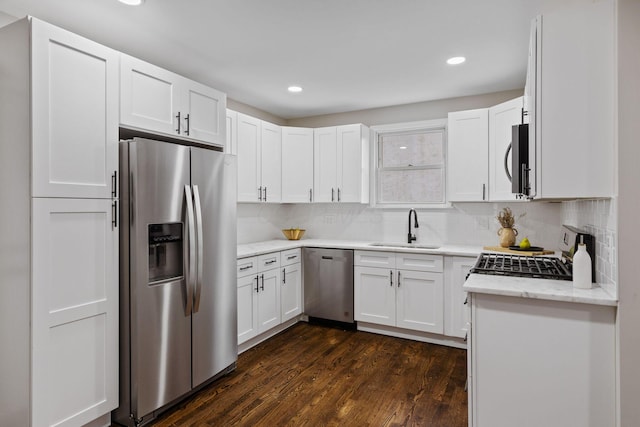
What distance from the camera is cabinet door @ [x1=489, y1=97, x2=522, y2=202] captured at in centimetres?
333

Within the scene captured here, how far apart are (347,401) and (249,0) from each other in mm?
2640

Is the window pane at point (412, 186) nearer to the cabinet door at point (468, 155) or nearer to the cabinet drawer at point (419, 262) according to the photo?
the cabinet door at point (468, 155)

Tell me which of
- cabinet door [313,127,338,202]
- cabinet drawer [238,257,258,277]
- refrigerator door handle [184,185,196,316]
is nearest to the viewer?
refrigerator door handle [184,185,196,316]

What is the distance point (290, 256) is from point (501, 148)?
2.36 metres

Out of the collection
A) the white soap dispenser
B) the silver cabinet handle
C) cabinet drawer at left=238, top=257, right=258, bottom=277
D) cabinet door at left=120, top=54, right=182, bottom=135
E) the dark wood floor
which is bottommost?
the dark wood floor

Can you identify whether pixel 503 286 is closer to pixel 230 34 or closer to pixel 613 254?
pixel 613 254

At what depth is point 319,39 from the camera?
8.77 feet

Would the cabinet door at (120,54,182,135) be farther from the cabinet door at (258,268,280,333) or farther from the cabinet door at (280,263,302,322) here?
the cabinet door at (280,263,302,322)

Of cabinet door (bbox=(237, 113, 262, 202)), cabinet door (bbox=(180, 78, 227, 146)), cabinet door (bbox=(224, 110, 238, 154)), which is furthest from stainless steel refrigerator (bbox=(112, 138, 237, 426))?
cabinet door (bbox=(237, 113, 262, 202))

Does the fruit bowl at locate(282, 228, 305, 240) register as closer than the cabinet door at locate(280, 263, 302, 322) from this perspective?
No

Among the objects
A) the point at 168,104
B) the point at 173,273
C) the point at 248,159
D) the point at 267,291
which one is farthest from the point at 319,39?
the point at 267,291

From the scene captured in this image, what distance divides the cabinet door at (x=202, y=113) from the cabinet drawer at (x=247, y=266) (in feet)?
3.47

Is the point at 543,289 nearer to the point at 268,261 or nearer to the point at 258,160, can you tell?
the point at 268,261

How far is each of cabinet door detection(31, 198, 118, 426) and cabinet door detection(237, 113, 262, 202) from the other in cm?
174
